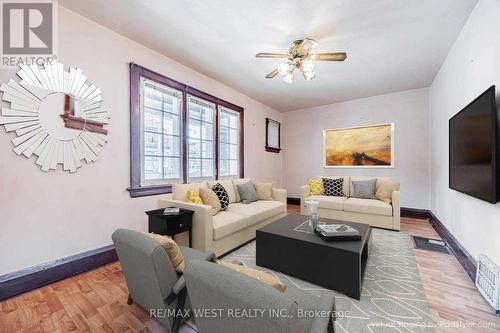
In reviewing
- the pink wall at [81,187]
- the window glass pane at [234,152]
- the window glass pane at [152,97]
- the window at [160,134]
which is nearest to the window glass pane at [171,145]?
the window at [160,134]

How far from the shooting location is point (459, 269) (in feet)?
7.55

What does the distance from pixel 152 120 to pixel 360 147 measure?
15.3 feet

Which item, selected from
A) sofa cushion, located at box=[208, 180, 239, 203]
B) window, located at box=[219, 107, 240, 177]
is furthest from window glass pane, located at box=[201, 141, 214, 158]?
sofa cushion, located at box=[208, 180, 239, 203]

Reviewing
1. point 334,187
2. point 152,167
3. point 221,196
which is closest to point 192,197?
point 221,196

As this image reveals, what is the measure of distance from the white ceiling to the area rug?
2.81 meters

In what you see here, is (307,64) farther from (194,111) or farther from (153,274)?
(153,274)

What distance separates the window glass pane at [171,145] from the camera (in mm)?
3295

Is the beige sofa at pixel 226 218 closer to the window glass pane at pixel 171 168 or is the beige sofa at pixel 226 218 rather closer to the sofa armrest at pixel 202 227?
the sofa armrest at pixel 202 227

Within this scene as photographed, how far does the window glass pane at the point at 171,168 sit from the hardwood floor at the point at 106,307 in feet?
4.85

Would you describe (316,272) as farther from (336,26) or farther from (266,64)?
(266,64)

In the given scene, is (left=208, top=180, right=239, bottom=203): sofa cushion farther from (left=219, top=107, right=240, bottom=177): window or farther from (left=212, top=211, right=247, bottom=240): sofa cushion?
(left=219, top=107, right=240, bottom=177): window

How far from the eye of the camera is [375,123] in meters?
4.99

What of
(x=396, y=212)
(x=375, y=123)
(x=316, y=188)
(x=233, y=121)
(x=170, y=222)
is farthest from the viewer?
(x=375, y=123)

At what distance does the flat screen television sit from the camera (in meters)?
1.71
